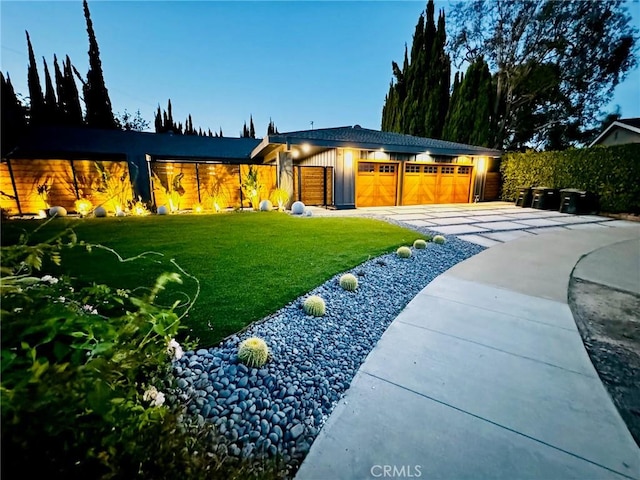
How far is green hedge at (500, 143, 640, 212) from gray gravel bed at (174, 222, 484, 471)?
1109 centimetres

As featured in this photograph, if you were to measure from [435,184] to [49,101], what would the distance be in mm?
24984

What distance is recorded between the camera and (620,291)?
3064 millimetres

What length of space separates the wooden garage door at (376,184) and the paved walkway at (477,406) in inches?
343

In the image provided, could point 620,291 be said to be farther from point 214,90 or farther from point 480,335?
point 214,90

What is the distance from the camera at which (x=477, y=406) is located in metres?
1.47

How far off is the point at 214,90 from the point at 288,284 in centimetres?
3953

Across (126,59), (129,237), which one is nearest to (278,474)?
(129,237)

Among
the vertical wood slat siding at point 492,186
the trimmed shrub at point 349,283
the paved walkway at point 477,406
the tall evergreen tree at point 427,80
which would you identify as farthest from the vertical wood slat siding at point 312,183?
the tall evergreen tree at point 427,80

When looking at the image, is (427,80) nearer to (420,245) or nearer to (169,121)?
(420,245)

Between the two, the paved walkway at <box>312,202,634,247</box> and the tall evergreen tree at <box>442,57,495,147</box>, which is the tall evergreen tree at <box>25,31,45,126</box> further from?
the tall evergreen tree at <box>442,57,495,147</box>

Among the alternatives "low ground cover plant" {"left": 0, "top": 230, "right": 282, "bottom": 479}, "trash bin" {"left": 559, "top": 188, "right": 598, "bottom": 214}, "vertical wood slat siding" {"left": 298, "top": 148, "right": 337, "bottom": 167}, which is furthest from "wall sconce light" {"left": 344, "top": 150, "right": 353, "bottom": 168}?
"low ground cover plant" {"left": 0, "top": 230, "right": 282, "bottom": 479}

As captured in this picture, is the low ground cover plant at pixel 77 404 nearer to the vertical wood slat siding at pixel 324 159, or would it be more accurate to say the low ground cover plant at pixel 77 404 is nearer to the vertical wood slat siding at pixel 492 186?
the vertical wood slat siding at pixel 324 159

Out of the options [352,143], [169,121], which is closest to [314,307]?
[352,143]

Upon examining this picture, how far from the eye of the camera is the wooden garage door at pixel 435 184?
38.4 feet
